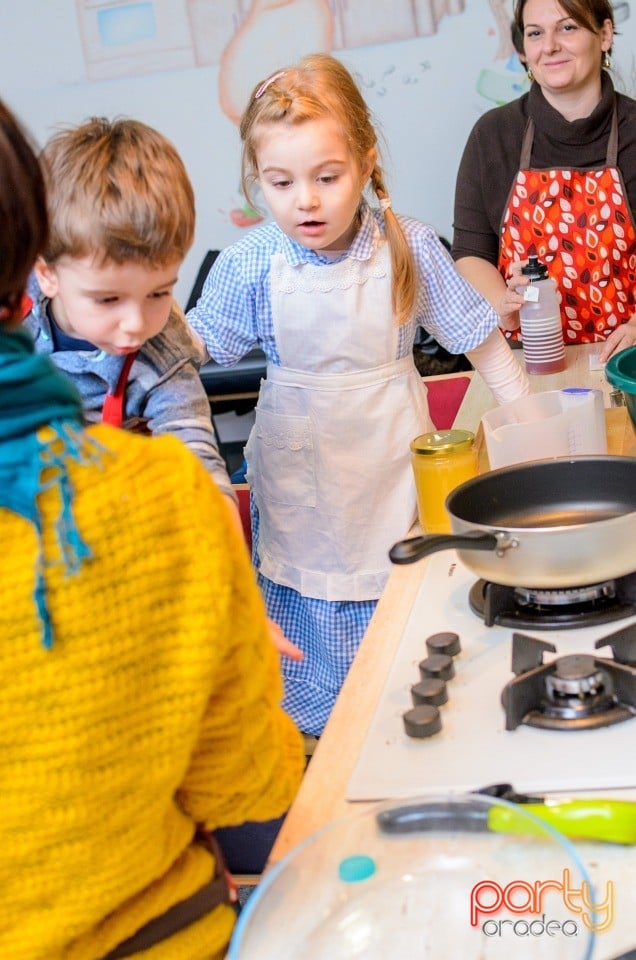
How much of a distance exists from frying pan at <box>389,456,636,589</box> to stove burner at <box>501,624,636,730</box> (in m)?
0.13

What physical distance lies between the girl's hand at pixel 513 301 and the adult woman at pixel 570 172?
0.6 inches

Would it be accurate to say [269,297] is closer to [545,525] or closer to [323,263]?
[323,263]

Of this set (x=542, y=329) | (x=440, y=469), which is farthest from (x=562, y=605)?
(x=542, y=329)

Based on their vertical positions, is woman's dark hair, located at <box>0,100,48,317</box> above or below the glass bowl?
above

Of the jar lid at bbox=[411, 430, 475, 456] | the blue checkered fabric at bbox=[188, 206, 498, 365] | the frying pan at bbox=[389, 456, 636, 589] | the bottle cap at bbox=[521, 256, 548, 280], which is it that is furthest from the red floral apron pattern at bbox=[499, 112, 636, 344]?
the frying pan at bbox=[389, 456, 636, 589]

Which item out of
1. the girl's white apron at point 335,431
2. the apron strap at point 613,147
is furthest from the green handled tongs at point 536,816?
the apron strap at point 613,147

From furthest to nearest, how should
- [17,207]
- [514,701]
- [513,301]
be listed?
[513,301]
[514,701]
[17,207]

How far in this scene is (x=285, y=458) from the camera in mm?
1927

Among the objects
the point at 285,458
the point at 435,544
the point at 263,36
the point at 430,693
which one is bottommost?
the point at 285,458

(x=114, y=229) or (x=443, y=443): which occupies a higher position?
(x=114, y=229)

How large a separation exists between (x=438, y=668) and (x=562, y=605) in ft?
0.57

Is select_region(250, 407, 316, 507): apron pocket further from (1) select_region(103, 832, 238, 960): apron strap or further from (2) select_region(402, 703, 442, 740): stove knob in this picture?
(1) select_region(103, 832, 238, 960): apron strap

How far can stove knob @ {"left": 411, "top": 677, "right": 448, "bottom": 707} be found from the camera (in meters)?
1.04

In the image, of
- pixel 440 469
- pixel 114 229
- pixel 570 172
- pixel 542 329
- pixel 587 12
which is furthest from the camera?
pixel 570 172
